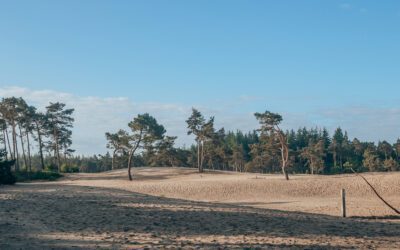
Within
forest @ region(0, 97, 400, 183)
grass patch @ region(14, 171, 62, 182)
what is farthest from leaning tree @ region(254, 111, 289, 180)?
grass patch @ region(14, 171, 62, 182)

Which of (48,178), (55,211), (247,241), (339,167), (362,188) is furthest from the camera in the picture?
(339,167)

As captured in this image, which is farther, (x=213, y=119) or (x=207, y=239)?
(x=213, y=119)

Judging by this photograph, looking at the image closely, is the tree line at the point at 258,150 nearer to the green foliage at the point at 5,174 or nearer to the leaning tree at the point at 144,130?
the leaning tree at the point at 144,130

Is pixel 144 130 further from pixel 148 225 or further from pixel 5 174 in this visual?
pixel 148 225

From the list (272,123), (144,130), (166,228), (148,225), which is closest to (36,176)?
(144,130)

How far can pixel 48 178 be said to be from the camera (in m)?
46.6

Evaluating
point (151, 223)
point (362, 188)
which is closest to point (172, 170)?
point (362, 188)

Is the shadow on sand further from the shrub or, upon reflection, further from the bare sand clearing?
the shrub

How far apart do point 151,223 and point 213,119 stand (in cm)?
4146

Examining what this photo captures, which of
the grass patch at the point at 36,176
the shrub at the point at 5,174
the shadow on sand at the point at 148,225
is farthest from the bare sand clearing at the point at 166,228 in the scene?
the grass patch at the point at 36,176

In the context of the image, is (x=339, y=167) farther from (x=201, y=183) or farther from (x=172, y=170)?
(x=201, y=183)

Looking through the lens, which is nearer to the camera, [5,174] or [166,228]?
[166,228]

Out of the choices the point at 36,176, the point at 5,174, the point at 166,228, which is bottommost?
the point at 36,176

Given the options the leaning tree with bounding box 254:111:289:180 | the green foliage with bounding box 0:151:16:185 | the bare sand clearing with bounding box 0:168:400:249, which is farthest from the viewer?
the leaning tree with bounding box 254:111:289:180
